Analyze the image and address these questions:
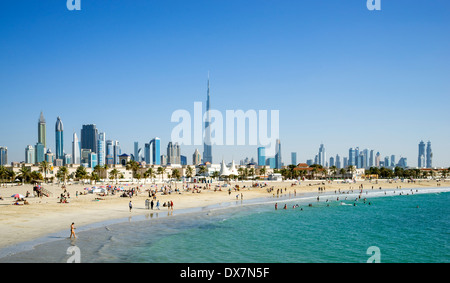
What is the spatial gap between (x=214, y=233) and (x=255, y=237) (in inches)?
149

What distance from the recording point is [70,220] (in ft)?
109

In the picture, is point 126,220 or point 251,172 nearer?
point 126,220

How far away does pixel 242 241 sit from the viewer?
90.9 ft

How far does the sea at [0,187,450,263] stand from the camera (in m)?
21.9

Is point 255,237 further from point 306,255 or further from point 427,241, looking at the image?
point 427,241

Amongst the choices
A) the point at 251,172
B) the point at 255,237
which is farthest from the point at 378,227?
the point at 251,172

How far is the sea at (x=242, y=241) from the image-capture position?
21.9 meters
